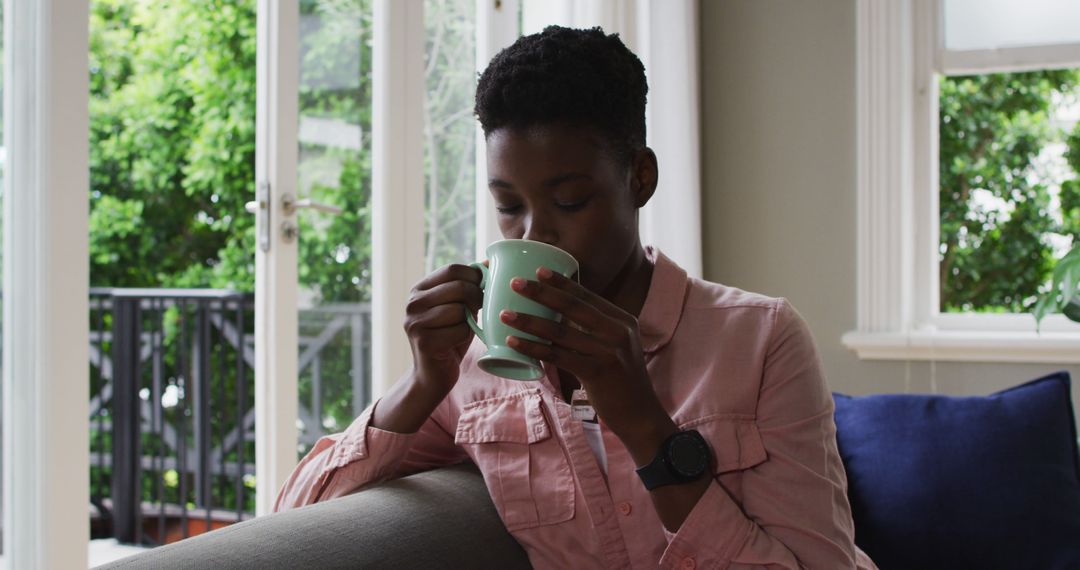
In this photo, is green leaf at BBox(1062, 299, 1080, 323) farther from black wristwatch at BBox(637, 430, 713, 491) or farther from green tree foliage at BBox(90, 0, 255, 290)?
green tree foliage at BBox(90, 0, 255, 290)

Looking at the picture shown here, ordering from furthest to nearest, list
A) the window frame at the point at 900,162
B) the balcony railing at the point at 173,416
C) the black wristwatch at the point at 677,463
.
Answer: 1. the balcony railing at the point at 173,416
2. the window frame at the point at 900,162
3. the black wristwatch at the point at 677,463

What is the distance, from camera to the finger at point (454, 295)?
0.94 m

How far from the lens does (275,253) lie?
2.04 meters

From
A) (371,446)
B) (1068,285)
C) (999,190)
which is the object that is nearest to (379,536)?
(371,446)

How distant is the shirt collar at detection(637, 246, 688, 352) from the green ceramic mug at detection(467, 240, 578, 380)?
25 centimetres

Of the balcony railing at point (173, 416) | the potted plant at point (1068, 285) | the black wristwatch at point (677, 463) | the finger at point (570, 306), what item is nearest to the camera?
the finger at point (570, 306)

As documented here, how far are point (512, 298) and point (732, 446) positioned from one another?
12.5 inches

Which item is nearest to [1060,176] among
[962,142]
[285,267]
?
[962,142]

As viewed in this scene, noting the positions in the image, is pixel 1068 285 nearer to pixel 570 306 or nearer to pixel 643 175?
pixel 643 175

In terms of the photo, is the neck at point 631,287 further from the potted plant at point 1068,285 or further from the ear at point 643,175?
the potted plant at point 1068,285

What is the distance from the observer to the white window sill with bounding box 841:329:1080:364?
277 centimetres

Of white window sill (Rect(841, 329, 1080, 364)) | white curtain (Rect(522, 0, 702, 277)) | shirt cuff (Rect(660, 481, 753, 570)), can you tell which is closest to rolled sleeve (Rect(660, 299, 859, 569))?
shirt cuff (Rect(660, 481, 753, 570))

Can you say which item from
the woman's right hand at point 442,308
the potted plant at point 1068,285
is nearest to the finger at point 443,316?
the woman's right hand at point 442,308

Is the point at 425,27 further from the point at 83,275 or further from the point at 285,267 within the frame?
the point at 83,275
